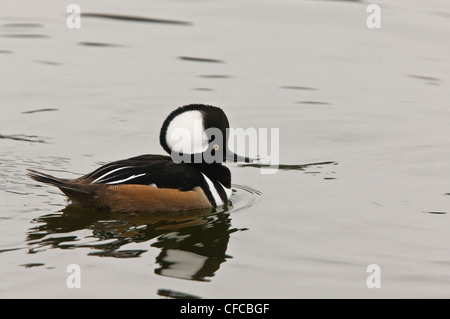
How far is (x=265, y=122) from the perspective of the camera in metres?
13.1

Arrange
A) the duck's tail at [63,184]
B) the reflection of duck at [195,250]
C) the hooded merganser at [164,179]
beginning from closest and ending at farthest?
1. the reflection of duck at [195,250]
2. the duck's tail at [63,184]
3. the hooded merganser at [164,179]

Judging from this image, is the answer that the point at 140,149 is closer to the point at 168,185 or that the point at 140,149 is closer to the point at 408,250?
the point at 168,185

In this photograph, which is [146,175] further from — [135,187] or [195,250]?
[195,250]

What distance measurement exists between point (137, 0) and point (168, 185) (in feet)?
33.1

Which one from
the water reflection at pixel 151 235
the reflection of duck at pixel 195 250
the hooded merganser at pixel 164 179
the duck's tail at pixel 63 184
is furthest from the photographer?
the hooded merganser at pixel 164 179

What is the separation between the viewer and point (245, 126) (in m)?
12.9

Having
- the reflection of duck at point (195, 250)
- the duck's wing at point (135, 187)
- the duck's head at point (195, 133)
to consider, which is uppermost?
the duck's head at point (195, 133)

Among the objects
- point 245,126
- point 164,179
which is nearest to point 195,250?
point 164,179

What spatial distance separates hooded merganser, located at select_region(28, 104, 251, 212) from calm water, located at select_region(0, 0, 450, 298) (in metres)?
0.18

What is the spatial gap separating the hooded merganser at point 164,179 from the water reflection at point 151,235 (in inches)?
5.4

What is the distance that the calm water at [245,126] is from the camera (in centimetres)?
795

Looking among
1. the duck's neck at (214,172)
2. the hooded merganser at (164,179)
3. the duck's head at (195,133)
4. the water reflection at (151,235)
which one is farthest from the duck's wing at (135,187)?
the duck's neck at (214,172)

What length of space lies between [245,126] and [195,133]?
11.1ft

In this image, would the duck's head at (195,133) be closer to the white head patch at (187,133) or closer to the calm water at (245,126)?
the white head patch at (187,133)
